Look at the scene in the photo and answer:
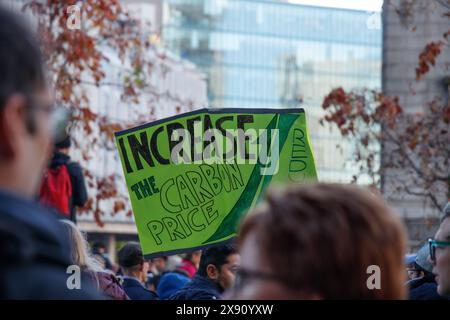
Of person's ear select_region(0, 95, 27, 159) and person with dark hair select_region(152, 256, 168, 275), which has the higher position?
person's ear select_region(0, 95, 27, 159)

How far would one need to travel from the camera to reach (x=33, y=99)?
2.54m

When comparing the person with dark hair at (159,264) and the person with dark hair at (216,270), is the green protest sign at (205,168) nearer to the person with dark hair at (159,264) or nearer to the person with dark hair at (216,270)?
the person with dark hair at (216,270)

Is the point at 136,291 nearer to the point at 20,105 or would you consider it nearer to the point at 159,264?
the point at 20,105

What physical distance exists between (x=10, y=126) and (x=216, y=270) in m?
6.11

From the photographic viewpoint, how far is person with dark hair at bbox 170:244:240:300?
848cm

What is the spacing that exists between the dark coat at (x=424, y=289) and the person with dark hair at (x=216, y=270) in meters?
1.27

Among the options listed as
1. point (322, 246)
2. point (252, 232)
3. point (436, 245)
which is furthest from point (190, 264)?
point (322, 246)

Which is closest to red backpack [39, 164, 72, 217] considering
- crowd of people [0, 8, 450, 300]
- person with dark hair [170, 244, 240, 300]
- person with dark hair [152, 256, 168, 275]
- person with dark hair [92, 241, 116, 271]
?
person with dark hair [92, 241, 116, 271]

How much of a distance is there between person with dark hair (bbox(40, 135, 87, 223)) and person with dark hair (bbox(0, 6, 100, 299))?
8250 millimetres

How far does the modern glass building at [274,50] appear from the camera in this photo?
4097 inches

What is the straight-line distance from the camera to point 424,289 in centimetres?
733

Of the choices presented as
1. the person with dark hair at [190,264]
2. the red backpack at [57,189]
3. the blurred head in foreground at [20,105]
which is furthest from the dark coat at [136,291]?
the blurred head in foreground at [20,105]

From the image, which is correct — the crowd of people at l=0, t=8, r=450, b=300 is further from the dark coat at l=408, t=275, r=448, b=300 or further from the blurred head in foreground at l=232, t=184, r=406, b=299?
the dark coat at l=408, t=275, r=448, b=300
